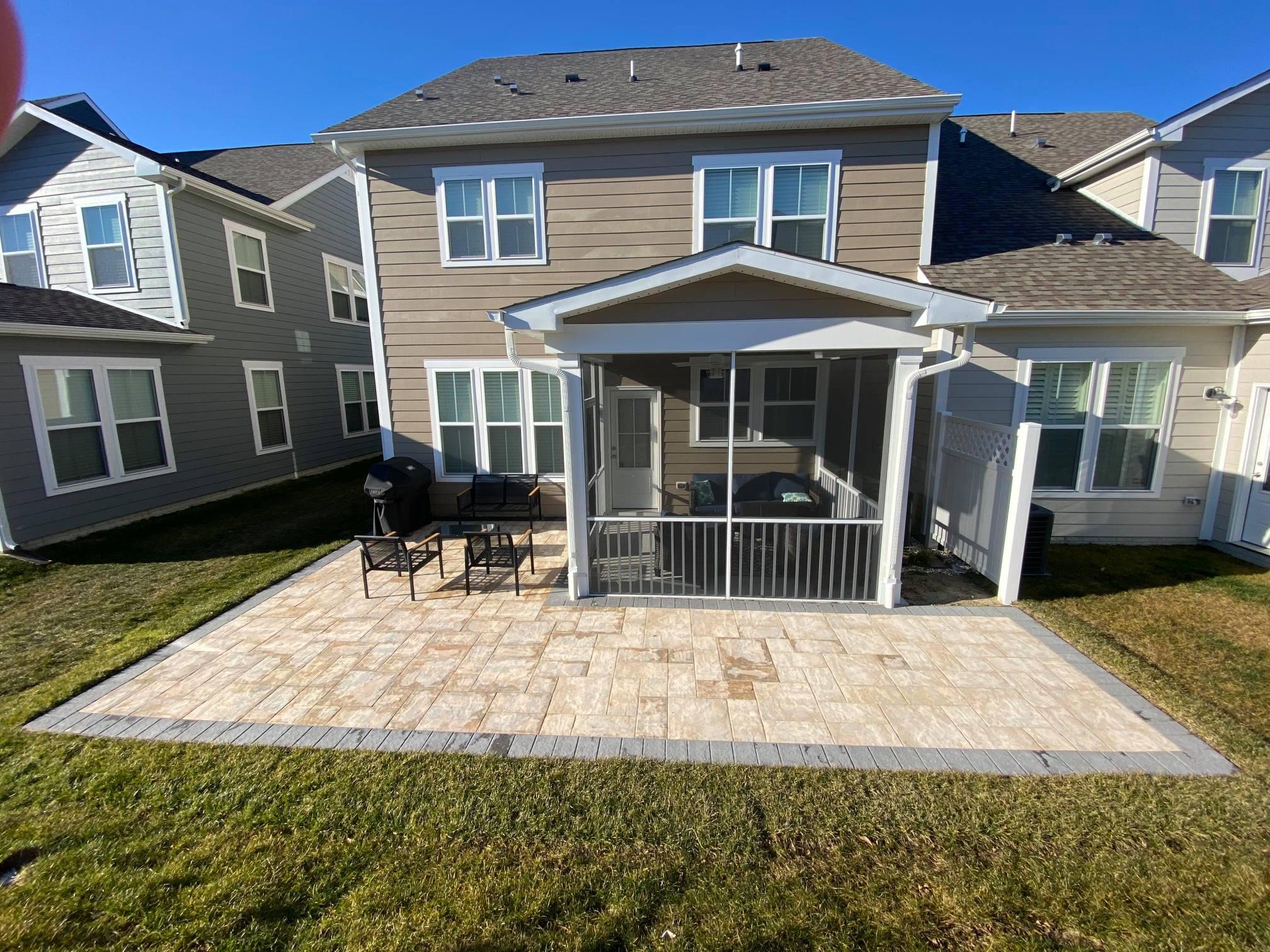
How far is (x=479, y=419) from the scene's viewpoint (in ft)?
28.2

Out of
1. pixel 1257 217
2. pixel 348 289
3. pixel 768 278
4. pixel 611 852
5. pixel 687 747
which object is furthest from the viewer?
pixel 348 289

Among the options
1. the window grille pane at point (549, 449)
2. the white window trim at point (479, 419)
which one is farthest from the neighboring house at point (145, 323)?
the window grille pane at point (549, 449)

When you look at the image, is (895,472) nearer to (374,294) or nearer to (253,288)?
(374,294)

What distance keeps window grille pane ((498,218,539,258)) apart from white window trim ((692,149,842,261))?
241 centimetres

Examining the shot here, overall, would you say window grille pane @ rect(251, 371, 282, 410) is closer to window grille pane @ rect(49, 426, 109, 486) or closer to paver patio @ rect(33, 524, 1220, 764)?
window grille pane @ rect(49, 426, 109, 486)

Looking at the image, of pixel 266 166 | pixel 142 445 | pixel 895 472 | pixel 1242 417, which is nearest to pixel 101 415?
pixel 142 445

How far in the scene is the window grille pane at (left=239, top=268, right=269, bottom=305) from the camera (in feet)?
36.5

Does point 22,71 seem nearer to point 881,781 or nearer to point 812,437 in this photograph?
point 881,781

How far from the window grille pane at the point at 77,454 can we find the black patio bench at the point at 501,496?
5.62 m

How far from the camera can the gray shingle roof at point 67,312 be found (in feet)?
25.3

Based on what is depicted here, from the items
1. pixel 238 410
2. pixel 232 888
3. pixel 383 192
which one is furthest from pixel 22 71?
pixel 238 410

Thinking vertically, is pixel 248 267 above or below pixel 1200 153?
below

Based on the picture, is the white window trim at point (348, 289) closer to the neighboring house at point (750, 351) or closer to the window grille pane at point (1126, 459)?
the neighboring house at point (750, 351)

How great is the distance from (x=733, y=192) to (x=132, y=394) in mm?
10186
